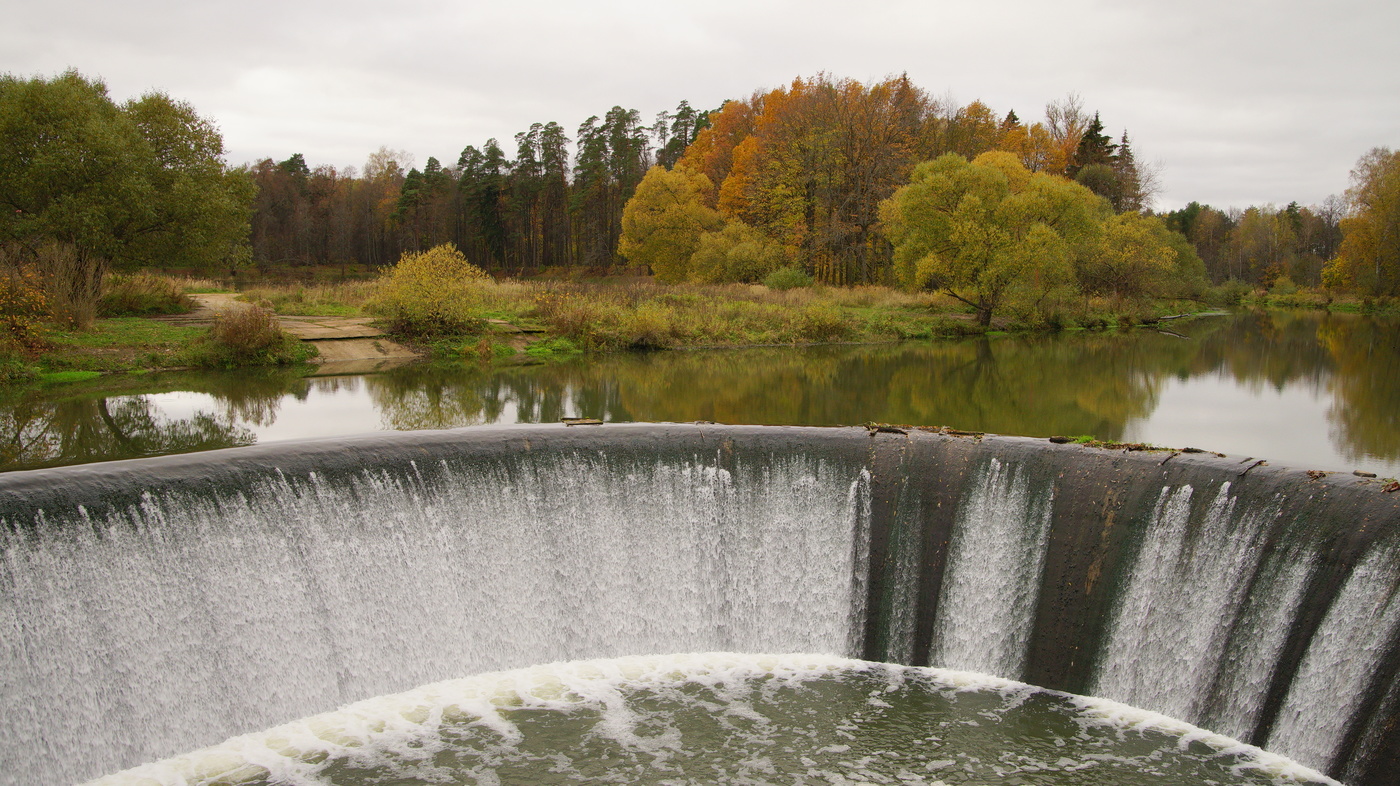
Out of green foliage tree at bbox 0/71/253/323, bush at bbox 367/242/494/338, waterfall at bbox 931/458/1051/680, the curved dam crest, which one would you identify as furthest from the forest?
waterfall at bbox 931/458/1051/680

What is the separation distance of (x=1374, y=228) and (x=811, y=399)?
1715 inches

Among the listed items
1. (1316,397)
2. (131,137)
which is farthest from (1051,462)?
(131,137)

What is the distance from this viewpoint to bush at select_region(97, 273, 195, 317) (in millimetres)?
23984

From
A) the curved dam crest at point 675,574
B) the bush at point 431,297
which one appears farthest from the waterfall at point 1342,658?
the bush at point 431,297

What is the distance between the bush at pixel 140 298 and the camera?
24.0 m

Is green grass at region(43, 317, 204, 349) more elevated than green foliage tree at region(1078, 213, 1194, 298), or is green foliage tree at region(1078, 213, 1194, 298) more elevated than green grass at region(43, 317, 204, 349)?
green foliage tree at region(1078, 213, 1194, 298)

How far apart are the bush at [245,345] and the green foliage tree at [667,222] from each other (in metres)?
30.0

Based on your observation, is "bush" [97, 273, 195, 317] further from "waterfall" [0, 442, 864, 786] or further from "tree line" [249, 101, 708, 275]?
"tree line" [249, 101, 708, 275]

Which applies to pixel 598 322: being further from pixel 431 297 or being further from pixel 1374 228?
pixel 1374 228

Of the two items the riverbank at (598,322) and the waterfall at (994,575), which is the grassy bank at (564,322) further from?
the waterfall at (994,575)

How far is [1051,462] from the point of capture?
8.45 metres

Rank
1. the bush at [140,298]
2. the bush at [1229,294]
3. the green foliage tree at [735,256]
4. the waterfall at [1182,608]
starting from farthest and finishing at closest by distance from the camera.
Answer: the bush at [1229,294], the green foliage tree at [735,256], the bush at [140,298], the waterfall at [1182,608]

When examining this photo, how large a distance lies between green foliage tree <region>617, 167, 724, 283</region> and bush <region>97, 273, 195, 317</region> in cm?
2873

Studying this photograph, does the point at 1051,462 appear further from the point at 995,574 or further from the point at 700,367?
the point at 700,367
